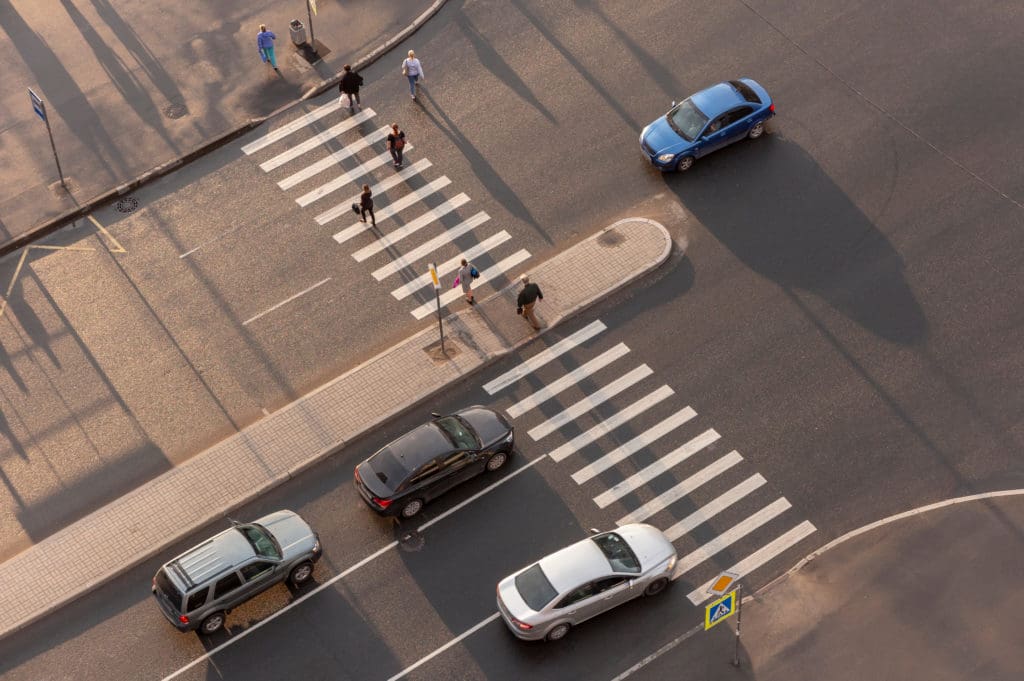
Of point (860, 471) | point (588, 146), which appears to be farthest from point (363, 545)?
point (588, 146)

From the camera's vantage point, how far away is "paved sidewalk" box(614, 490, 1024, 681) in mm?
31203

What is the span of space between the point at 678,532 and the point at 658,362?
5181mm

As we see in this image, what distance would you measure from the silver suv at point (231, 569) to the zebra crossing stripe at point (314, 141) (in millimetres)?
13096

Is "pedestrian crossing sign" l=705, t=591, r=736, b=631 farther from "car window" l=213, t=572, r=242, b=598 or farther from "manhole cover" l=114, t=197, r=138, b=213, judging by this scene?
"manhole cover" l=114, t=197, r=138, b=213

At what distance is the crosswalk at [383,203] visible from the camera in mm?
39062

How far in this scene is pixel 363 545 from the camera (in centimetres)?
3331

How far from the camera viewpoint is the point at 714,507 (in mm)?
33875

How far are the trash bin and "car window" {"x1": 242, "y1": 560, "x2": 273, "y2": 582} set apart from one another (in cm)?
1966

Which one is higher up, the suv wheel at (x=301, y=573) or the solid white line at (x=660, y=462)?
the suv wheel at (x=301, y=573)

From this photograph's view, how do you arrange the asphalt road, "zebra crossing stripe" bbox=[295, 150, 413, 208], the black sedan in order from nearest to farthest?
1. the asphalt road
2. the black sedan
3. "zebra crossing stripe" bbox=[295, 150, 413, 208]

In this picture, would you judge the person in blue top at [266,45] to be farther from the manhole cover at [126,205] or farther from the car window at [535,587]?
the car window at [535,587]

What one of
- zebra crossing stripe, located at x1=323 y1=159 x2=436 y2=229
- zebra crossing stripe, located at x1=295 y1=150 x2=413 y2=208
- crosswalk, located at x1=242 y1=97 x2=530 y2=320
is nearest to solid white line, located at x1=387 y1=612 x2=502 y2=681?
crosswalk, located at x1=242 y1=97 x2=530 y2=320

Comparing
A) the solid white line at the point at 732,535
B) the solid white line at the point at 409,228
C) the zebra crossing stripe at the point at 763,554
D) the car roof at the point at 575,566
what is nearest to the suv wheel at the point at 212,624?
the car roof at the point at 575,566

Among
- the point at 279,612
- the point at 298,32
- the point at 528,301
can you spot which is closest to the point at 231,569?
the point at 279,612
